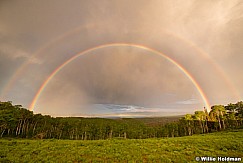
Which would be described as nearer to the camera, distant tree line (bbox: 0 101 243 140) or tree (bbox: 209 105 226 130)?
distant tree line (bbox: 0 101 243 140)

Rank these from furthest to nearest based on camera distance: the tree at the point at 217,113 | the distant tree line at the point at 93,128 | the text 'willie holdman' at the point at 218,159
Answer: the tree at the point at 217,113
the distant tree line at the point at 93,128
the text 'willie holdman' at the point at 218,159

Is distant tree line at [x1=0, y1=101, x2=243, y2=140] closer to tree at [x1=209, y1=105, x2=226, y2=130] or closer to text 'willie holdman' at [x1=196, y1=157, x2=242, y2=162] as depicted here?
tree at [x1=209, y1=105, x2=226, y2=130]

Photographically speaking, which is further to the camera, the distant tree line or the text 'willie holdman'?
the distant tree line

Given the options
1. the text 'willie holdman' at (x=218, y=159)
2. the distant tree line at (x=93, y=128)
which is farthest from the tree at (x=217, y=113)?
the text 'willie holdman' at (x=218, y=159)

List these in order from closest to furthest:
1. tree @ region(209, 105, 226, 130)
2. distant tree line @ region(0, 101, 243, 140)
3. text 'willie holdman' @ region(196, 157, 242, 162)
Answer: text 'willie holdman' @ region(196, 157, 242, 162) < distant tree line @ region(0, 101, 243, 140) < tree @ region(209, 105, 226, 130)

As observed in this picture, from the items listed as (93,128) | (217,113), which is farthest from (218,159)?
(93,128)

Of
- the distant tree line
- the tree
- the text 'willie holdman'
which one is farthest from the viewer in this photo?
the tree

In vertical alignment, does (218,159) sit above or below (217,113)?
below

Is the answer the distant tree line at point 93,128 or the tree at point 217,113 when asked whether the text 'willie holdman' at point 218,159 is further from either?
the tree at point 217,113

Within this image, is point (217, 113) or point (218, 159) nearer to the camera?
point (218, 159)

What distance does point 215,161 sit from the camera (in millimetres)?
14969

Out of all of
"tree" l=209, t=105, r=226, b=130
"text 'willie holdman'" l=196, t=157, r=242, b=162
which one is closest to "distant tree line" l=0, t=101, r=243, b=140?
"tree" l=209, t=105, r=226, b=130

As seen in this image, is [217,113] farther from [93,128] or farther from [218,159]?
[93,128]

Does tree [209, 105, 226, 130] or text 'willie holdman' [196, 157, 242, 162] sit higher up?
tree [209, 105, 226, 130]
